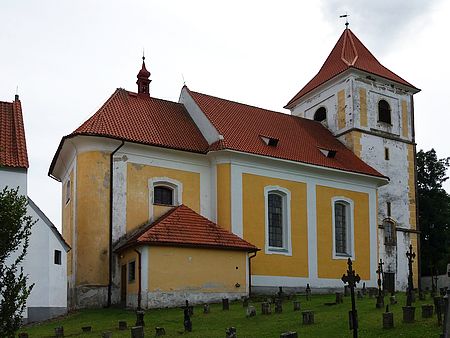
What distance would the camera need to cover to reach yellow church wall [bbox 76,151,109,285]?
2478 cm

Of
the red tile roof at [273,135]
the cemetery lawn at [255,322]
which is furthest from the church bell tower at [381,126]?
the cemetery lawn at [255,322]

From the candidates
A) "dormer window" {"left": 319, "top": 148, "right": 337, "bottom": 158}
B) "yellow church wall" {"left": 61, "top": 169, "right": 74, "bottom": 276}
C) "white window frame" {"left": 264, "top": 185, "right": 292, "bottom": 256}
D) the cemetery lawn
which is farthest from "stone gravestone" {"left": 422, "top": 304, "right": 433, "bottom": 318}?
"dormer window" {"left": 319, "top": 148, "right": 337, "bottom": 158}

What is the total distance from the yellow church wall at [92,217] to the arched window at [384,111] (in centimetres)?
1706

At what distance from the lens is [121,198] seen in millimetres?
25797

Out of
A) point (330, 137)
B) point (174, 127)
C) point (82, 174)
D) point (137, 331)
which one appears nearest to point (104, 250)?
point (82, 174)

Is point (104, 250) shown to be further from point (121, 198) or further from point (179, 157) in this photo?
point (179, 157)

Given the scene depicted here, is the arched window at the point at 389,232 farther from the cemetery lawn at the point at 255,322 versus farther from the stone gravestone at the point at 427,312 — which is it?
the stone gravestone at the point at 427,312

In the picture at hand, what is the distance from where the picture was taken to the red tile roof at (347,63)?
3603cm

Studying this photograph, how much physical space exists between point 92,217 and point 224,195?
5.80 metres

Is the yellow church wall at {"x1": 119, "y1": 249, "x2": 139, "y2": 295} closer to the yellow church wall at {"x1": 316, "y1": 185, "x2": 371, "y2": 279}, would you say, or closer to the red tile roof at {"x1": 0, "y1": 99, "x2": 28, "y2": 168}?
the red tile roof at {"x1": 0, "y1": 99, "x2": 28, "y2": 168}

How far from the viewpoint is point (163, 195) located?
27375mm

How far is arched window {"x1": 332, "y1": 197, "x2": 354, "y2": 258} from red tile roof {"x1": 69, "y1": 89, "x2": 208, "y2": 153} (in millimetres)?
7844

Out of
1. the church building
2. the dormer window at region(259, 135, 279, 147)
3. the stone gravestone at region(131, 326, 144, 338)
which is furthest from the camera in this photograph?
the dormer window at region(259, 135, 279, 147)

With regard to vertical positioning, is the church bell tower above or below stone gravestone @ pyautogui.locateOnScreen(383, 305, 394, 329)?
above
